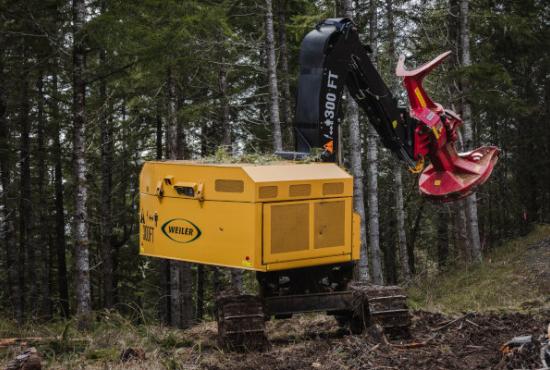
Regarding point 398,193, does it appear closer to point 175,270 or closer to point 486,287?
point 175,270

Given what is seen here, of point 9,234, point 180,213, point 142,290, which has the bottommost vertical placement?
point 142,290

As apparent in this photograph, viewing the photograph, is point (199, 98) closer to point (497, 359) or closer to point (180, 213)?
point (180, 213)

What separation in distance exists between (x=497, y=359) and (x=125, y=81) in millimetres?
11425

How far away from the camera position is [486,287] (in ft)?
41.6

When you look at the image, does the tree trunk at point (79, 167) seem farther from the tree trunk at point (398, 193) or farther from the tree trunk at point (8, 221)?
the tree trunk at point (398, 193)

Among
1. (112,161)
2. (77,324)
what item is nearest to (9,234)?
(112,161)

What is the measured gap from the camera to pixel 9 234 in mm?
19625

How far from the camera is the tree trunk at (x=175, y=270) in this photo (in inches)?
619

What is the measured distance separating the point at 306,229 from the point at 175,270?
11123 millimetres

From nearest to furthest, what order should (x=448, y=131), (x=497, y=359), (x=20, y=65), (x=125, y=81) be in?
(x=497, y=359) → (x=448, y=131) → (x=125, y=81) → (x=20, y=65)

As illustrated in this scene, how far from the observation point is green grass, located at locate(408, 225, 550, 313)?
1086 centimetres

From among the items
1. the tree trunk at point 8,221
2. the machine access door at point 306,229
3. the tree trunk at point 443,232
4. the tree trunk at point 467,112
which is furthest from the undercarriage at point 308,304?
the tree trunk at point 443,232

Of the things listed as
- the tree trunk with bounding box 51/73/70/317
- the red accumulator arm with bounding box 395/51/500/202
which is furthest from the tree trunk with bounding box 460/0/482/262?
the tree trunk with bounding box 51/73/70/317

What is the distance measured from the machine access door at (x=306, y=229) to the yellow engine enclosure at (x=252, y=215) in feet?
0.04
